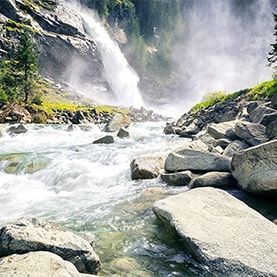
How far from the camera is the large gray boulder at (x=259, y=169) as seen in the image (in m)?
11.8

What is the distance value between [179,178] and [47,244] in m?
8.72

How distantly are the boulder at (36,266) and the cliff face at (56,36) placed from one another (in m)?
141

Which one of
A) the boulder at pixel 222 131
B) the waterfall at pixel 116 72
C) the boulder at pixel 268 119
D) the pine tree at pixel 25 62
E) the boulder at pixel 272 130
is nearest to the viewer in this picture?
the boulder at pixel 272 130

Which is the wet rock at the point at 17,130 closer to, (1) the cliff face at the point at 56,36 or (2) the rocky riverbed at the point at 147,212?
(2) the rocky riverbed at the point at 147,212

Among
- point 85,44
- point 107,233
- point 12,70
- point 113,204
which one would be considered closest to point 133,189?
point 113,204

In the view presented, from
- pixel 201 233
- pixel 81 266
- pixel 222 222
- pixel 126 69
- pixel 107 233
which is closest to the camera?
pixel 81 266

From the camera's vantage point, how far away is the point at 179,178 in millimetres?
15594

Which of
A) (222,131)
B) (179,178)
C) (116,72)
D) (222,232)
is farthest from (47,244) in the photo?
A: (116,72)

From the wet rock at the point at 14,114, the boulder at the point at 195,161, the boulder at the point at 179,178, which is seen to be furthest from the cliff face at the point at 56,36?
the boulder at the point at 179,178

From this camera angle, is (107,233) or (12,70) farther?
(12,70)

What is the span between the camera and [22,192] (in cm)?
1623

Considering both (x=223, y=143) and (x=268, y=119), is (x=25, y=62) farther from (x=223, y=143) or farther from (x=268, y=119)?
(x=268, y=119)

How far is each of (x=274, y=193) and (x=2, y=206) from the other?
34.8 feet

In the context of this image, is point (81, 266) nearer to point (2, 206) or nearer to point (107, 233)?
point (107, 233)
